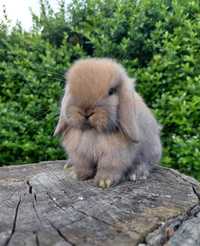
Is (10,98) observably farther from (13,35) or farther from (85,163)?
(85,163)

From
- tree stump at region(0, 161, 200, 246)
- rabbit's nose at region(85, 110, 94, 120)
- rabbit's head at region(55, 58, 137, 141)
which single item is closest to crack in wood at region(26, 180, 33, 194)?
tree stump at region(0, 161, 200, 246)

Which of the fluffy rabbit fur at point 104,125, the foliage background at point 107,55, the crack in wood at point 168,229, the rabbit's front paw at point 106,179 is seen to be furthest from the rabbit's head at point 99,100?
the foliage background at point 107,55

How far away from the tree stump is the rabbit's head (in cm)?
37

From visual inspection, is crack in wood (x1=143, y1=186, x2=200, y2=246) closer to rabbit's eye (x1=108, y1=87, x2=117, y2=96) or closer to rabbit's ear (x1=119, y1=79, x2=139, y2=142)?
rabbit's ear (x1=119, y1=79, x2=139, y2=142)

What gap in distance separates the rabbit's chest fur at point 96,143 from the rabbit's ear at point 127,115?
0.07 metres

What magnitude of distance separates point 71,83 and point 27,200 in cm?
68

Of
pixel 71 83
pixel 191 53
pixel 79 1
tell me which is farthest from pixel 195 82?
pixel 71 83

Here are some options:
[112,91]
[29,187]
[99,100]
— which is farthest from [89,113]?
[29,187]

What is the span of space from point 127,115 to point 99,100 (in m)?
0.25

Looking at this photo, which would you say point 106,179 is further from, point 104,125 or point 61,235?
point 61,235

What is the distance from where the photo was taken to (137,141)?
8.31 feet

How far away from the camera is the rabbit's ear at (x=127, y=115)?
248 centimetres

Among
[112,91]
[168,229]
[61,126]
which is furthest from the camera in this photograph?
[61,126]

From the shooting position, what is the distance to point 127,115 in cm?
249
